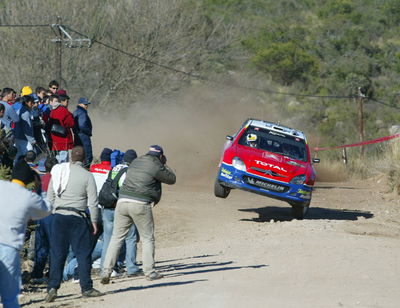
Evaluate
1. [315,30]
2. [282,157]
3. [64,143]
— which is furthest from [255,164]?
[315,30]

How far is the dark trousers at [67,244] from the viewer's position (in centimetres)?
1005

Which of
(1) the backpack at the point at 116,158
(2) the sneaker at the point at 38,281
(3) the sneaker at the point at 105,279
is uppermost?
(1) the backpack at the point at 116,158

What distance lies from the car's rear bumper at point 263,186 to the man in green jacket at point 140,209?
6.86 meters

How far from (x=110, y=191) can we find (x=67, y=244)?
1762mm

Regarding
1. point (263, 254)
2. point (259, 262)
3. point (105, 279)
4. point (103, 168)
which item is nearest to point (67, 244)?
point (105, 279)

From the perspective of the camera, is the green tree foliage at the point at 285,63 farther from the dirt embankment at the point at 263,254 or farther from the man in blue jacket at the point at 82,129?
the man in blue jacket at the point at 82,129

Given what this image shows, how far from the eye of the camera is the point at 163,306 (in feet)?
31.0

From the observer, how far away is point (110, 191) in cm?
1180

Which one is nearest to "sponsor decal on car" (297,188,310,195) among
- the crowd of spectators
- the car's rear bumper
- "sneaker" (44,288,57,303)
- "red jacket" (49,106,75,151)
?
the car's rear bumper

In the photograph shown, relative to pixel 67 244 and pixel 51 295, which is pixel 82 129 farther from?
pixel 51 295

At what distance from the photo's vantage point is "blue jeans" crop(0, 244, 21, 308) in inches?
296

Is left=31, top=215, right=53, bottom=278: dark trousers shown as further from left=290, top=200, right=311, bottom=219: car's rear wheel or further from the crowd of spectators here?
left=290, top=200, right=311, bottom=219: car's rear wheel

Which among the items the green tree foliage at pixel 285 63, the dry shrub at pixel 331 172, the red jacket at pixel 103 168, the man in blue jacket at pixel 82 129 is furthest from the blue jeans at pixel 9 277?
the green tree foliage at pixel 285 63

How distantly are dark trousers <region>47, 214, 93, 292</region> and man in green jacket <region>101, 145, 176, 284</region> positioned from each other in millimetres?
1019
